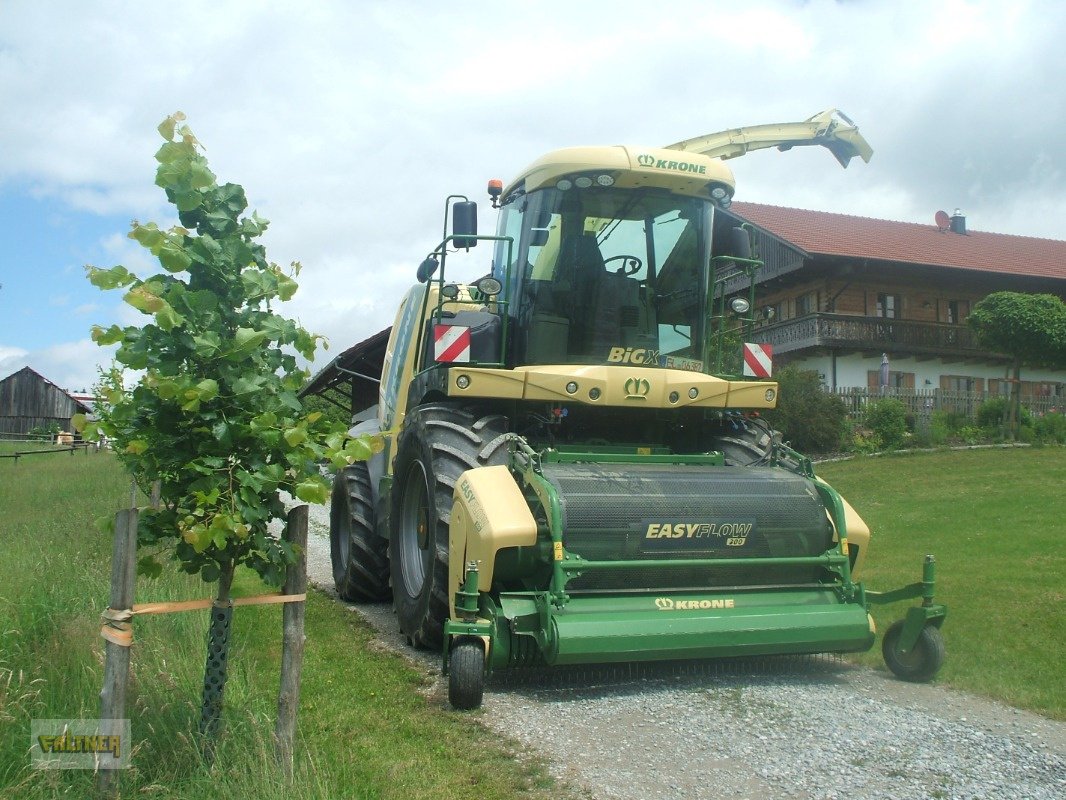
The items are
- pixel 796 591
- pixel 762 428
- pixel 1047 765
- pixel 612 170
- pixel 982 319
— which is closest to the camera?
pixel 1047 765

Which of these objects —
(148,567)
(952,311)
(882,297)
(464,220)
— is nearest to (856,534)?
(464,220)

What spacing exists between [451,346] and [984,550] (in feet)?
23.9

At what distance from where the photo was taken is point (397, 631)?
7.91m

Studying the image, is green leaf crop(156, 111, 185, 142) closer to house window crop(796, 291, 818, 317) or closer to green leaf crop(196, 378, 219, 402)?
green leaf crop(196, 378, 219, 402)

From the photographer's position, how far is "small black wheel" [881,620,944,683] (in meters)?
6.09

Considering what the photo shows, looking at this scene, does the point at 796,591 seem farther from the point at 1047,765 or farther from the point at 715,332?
the point at 715,332

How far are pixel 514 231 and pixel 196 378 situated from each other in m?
4.07

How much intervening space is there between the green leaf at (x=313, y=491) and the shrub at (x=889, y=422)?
21.5 meters

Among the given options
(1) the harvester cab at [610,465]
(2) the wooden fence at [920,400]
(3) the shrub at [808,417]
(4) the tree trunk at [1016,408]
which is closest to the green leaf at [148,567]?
(1) the harvester cab at [610,465]

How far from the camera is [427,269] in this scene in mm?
8836

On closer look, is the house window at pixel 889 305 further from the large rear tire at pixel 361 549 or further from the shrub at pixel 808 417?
the large rear tire at pixel 361 549

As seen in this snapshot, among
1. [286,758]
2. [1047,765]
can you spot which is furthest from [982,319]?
[286,758]

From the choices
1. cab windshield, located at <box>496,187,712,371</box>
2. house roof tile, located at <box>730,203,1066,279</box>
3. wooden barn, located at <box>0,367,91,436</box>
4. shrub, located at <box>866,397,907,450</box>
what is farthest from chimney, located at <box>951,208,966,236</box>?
wooden barn, located at <box>0,367,91,436</box>

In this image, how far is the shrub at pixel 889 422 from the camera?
23891 mm
